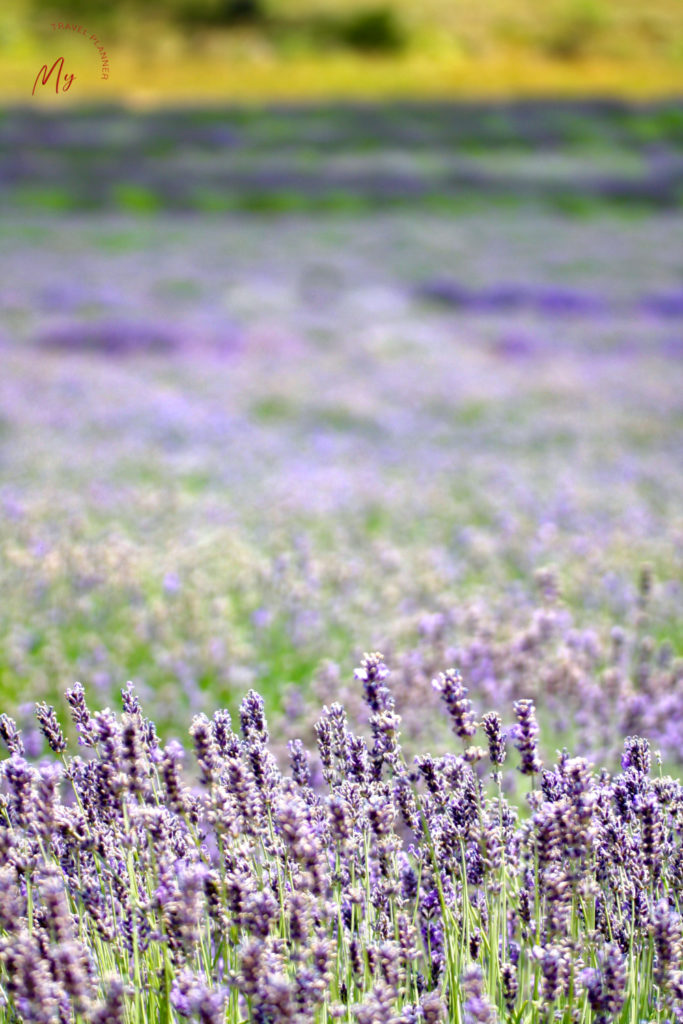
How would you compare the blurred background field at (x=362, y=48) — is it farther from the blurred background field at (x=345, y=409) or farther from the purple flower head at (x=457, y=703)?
the purple flower head at (x=457, y=703)

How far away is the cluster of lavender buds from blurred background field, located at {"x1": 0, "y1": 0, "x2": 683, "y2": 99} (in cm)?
1030

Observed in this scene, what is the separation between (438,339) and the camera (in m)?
13.9

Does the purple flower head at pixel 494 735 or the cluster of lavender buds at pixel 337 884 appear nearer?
the cluster of lavender buds at pixel 337 884

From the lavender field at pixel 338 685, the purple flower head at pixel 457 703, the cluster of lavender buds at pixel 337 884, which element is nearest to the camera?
the cluster of lavender buds at pixel 337 884

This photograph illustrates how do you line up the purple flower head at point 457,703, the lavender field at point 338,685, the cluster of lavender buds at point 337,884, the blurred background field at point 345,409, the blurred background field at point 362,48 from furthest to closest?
1. the blurred background field at point 362,48
2. the blurred background field at point 345,409
3. the purple flower head at point 457,703
4. the lavender field at point 338,685
5. the cluster of lavender buds at point 337,884

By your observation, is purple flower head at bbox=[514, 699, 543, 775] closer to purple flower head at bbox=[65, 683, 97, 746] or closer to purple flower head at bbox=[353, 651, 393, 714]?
purple flower head at bbox=[353, 651, 393, 714]

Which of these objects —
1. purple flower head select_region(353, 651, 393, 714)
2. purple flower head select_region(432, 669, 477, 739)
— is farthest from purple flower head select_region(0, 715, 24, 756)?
purple flower head select_region(432, 669, 477, 739)

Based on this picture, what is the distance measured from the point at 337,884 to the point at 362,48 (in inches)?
641

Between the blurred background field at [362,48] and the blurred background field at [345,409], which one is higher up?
the blurred background field at [362,48]

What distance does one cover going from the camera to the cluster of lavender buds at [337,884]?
1.22m

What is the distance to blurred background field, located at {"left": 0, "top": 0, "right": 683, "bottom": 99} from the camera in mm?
11133

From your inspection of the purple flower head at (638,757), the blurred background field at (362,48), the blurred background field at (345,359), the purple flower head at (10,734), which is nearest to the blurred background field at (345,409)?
the blurred background field at (345,359)

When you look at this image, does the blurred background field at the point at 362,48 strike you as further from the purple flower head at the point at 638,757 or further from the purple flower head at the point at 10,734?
the purple flower head at the point at 638,757

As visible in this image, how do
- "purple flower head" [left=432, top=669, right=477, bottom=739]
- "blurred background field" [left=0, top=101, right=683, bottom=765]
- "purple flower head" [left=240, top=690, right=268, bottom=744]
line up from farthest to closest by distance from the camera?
"blurred background field" [left=0, top=101, right=683, bottom=765], "purple flower head" [left=240, top=690, right=268, bottom=744], "purple flower head" [left=432, top=669, right=477, bottom=739]
